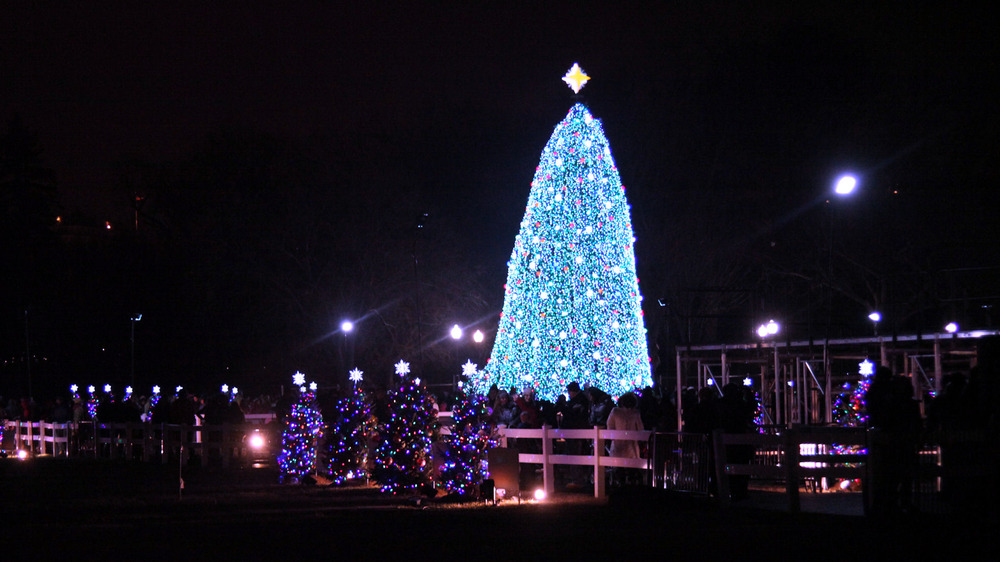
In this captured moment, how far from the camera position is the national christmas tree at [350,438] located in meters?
22.2

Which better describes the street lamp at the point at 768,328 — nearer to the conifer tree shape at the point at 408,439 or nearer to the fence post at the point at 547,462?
the fence post at the point at 547,462

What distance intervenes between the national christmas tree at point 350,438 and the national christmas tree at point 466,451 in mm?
3343

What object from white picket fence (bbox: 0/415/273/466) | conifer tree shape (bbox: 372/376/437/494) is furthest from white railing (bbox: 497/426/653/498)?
white picket fence (bbox: 0/415/273/466)

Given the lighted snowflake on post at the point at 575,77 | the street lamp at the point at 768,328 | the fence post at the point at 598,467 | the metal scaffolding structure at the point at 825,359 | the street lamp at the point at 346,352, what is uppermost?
the lighted snowflake on post at the point at 575,77

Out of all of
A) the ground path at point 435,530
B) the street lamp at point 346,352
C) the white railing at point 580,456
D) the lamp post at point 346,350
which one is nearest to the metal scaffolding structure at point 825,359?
the white railing at point 580,456

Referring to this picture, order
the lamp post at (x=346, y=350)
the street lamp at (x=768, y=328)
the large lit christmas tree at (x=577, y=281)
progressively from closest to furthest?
the street lamp at (x=768, y=328), the large lit christmas tree at (x=577, y=281), the lamp post at (x=346, y=350)

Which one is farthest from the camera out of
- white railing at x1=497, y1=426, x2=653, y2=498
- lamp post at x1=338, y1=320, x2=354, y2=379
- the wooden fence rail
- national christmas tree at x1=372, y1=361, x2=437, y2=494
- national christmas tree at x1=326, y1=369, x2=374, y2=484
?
lamp post at x1=338, y1=320, x2=354, y2=379

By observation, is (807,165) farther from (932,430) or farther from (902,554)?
(902,554)

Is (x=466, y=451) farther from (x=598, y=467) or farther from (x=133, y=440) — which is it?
(x=133, y=440)

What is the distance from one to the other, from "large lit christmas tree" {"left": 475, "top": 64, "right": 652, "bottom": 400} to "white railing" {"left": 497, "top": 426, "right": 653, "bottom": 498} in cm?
1010

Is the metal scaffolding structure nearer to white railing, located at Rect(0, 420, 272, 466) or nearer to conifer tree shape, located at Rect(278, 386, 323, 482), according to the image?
conifer tree shape, located at Rect(278, 386, 323, 482)

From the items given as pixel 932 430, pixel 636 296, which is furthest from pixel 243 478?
pixel 932 430

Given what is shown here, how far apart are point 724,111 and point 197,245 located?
23572 millimetres

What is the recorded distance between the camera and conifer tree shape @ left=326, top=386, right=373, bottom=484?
22.2 m
